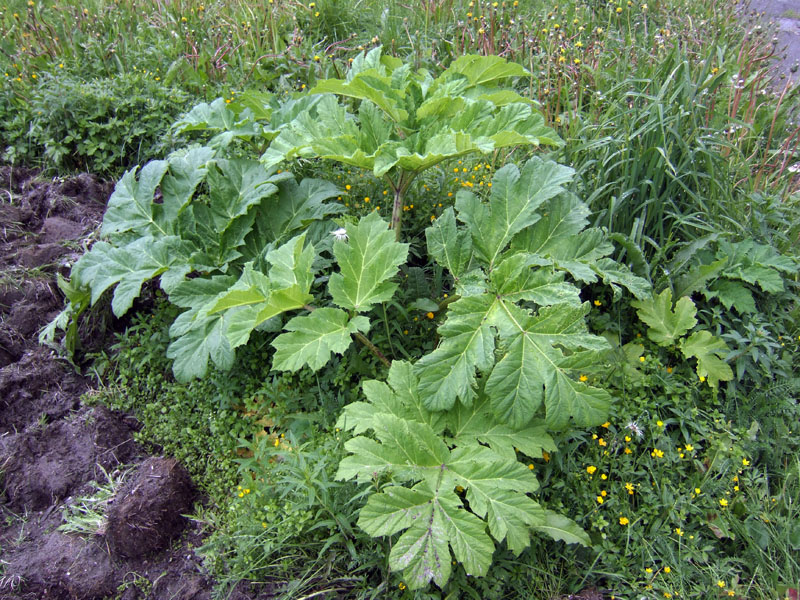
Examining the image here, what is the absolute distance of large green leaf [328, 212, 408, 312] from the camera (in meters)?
2.50

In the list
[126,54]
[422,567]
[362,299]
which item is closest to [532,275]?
[362,299]

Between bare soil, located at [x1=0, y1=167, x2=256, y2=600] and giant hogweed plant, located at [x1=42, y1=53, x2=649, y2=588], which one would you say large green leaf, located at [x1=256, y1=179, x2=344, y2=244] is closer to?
giant hogweed plant, located at [x1=42, y1=53, x2=649, y2=588]

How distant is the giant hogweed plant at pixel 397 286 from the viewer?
2105 millimetres

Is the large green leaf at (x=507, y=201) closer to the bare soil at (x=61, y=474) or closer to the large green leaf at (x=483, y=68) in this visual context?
the large green leaf at (x=483, y=68)

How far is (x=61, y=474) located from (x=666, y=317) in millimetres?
3107

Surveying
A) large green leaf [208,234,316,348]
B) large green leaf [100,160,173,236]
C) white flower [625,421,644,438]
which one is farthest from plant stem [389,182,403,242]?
white flower [625,421,644,438]

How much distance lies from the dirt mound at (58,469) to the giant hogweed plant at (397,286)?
408 millimetres

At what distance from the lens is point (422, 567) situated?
1.94 meters

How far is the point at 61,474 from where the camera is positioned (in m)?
2.81

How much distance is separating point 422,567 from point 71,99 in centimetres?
395

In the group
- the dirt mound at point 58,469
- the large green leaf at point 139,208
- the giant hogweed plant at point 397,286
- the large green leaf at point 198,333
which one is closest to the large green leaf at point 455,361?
the giant hogweed plant at point 397,286

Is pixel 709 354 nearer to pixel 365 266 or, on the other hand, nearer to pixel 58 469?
pixel 365 266

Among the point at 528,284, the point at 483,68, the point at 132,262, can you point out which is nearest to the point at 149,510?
the point at 132,262

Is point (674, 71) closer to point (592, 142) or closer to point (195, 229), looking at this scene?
point (592, 142)
